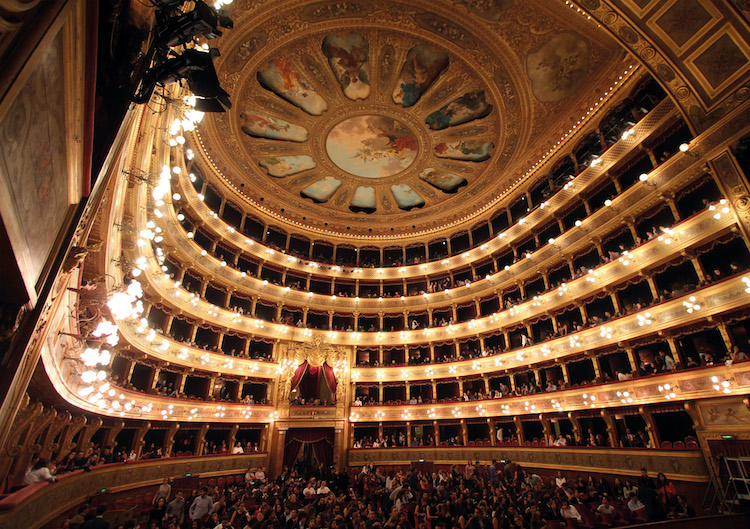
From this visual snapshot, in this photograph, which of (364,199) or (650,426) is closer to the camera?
(650,426)

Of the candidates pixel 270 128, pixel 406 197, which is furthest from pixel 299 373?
pixel 270 128

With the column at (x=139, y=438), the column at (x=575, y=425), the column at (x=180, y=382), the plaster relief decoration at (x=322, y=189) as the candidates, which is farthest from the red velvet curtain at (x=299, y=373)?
the column at (x=575, y=425)

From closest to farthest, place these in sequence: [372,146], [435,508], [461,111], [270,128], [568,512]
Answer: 1. [568,512]
2. [435,508]
3. [461,111]
4. [270,128]
5. [372,146]

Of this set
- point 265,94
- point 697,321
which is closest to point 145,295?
point 265,94

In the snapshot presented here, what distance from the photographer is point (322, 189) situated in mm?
22656

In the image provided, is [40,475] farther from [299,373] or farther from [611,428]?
[611,428]

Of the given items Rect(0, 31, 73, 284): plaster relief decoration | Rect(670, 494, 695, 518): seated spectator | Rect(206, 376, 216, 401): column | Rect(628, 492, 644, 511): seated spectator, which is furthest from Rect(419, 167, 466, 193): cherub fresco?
Rect(0, 31, 73, 284): plaster relief decoration

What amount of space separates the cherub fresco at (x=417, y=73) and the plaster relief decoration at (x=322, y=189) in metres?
6.59

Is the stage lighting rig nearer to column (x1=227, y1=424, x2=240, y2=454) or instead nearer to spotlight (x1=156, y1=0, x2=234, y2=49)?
spotlight (x1=156, y1=0, x2=234, y2=49)

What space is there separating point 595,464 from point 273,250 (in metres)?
18.0

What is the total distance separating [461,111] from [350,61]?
5712 millimetres

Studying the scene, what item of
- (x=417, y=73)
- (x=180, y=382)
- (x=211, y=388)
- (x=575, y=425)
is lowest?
(x=575, y=425)

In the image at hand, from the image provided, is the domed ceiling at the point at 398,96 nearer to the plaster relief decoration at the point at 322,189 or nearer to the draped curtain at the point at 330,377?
the plaster relief decoration at the point at 322,189

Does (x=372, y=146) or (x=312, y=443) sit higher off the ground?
(x=372, y=146)
